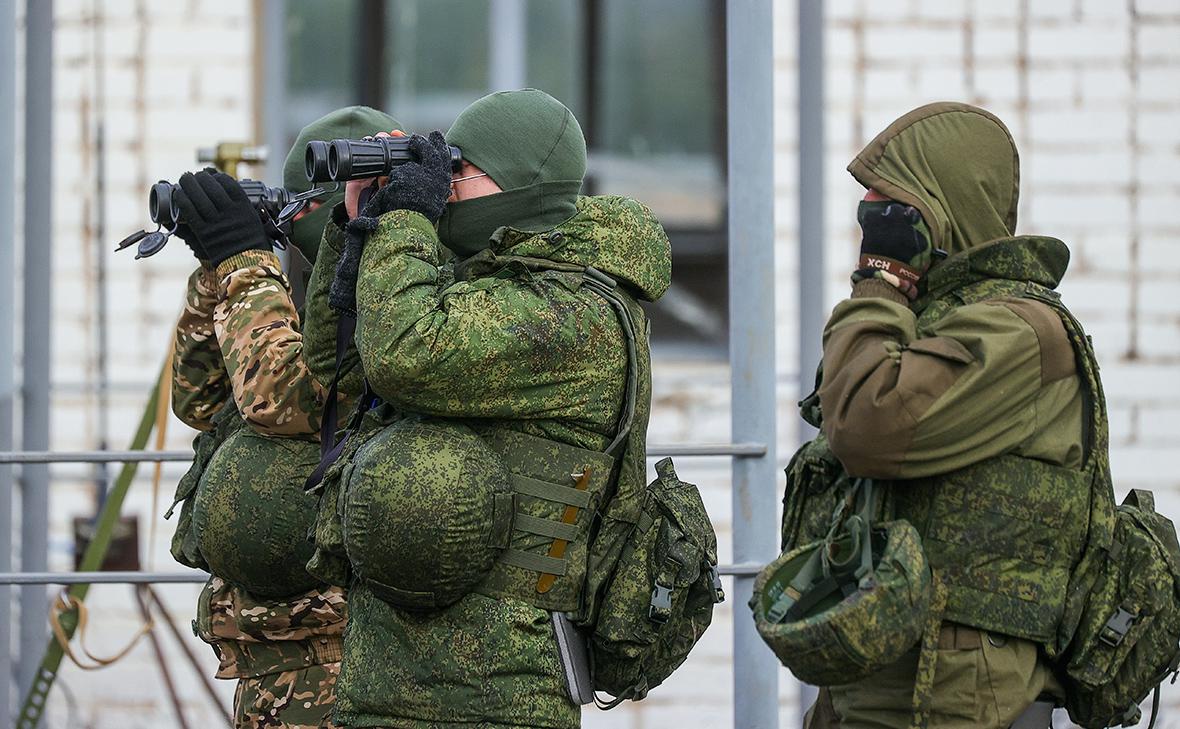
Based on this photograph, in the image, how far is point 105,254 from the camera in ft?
19.0

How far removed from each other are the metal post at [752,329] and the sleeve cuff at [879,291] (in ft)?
3.07

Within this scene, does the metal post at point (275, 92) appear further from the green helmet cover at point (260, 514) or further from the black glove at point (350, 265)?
the black glove at point (350, 265)

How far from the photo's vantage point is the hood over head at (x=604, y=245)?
2.57 metres

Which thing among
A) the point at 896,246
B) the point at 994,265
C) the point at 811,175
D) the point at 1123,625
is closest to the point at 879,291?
the point at 896,246

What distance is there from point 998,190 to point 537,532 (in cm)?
88

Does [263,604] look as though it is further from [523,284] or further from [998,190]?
[998,190]

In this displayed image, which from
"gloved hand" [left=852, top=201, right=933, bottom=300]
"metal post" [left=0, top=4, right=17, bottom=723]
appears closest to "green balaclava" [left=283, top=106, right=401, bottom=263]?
"metal post" [left=0, top=4, right=17, bottom=723]

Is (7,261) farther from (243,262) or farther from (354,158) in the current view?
(354,158)

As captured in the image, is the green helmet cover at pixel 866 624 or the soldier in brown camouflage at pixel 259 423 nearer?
the green helmet cover at pixel 866 624

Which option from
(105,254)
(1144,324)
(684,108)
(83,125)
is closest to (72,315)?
(105,254)

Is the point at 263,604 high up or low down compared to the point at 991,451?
down

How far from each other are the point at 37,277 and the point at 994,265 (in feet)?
8.83

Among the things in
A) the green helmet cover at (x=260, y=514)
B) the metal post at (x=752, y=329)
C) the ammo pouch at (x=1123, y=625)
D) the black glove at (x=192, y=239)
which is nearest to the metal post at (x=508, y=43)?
the metal post at (x=752, y=329)

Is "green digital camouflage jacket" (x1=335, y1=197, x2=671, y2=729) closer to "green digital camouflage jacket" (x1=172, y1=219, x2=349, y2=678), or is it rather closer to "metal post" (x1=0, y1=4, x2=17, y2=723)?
"green digital camouflage jacket" (x1=172, y1=219, x2=349, y2=678)
